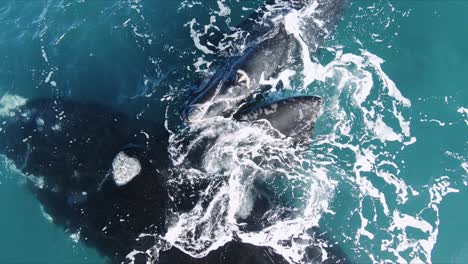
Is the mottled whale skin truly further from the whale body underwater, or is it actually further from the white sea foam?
the white sea foam

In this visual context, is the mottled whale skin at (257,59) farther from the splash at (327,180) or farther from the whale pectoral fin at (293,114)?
the whale pectoral fin at (293,114)

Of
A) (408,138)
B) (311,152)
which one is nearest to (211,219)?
(311,152)

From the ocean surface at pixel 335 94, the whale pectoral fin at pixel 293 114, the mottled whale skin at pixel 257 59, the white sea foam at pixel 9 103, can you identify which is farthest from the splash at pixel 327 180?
the white sea foam at pixel 9 103

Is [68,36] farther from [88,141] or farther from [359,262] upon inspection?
[359,262]

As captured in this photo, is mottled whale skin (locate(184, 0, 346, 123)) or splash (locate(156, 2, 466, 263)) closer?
splash (locate(156, 2, 466, 263))

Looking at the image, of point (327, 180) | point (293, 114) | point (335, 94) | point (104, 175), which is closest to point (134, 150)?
point (104, 175)

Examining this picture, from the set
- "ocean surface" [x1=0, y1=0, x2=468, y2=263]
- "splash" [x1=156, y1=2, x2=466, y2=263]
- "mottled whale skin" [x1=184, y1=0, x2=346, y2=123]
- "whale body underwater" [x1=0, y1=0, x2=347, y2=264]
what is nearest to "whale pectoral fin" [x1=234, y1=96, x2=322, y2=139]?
"whale body underwater" [x1=0, y1=0, x2=347, y2=264]

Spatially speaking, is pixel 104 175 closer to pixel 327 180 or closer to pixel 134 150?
pixel 134 150
